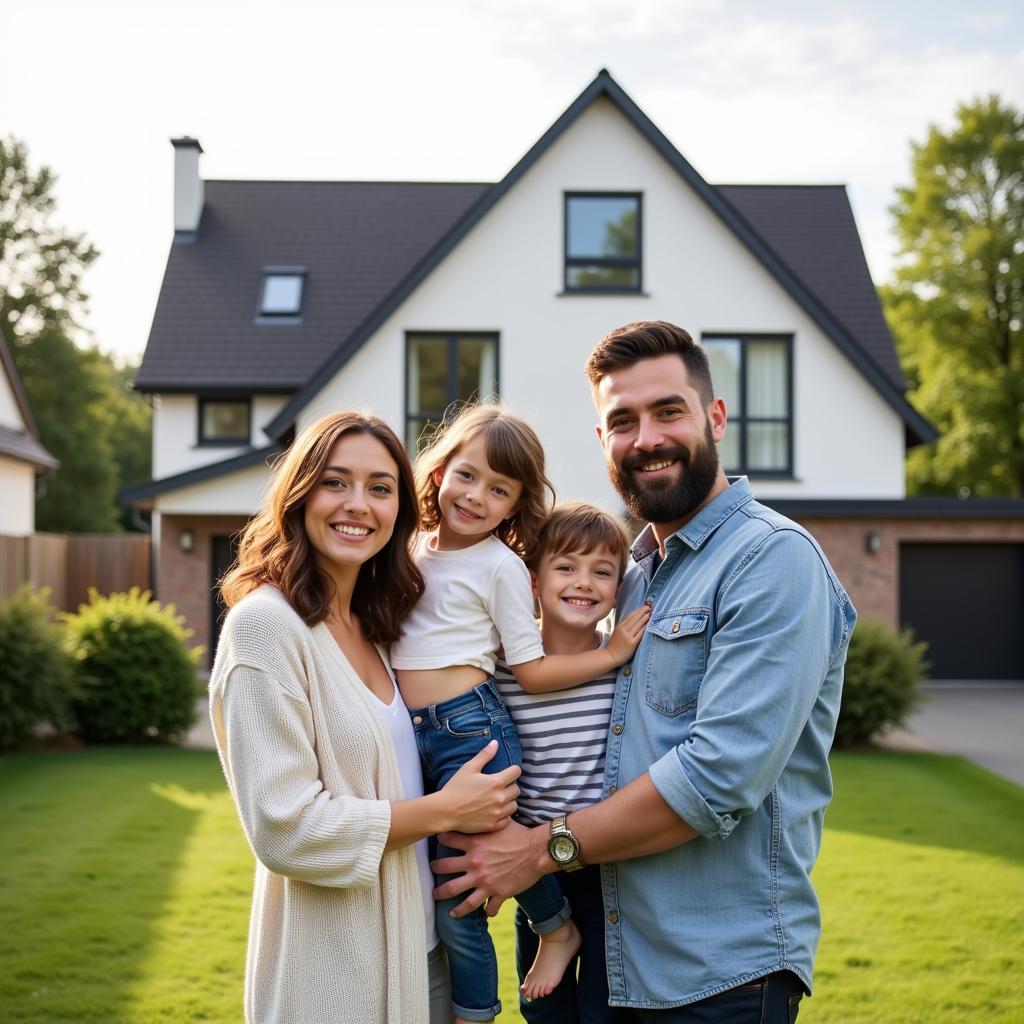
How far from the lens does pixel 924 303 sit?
29297 mm

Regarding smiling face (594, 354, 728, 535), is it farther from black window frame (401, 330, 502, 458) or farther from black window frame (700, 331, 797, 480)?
black window frame (700, 331, 797, 480)

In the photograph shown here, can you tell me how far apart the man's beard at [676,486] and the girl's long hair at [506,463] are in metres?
0.57

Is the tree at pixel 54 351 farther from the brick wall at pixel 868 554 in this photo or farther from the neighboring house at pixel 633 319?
the brick wall at pixel 868 554

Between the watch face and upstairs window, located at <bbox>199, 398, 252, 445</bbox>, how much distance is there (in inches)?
704

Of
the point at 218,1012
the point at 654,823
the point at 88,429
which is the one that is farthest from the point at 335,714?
the point at 88,429

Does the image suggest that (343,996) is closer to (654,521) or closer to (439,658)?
(439,658)

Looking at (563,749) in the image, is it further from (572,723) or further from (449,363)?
(449,363)

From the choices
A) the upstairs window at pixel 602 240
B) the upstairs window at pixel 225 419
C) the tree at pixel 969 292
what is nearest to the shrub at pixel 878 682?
the upstairs window at pixel 602 240

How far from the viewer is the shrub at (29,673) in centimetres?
1088

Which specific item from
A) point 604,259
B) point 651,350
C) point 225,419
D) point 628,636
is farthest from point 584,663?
Answer: point 225,419

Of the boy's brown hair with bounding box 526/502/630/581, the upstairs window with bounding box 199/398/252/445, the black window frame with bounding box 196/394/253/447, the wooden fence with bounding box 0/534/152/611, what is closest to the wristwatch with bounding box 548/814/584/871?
the boy's brown hair with bounding box 526/502/630/581

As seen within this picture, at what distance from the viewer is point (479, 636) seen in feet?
10.1

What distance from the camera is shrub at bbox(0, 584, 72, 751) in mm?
10883

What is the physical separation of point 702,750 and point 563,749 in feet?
2.10
